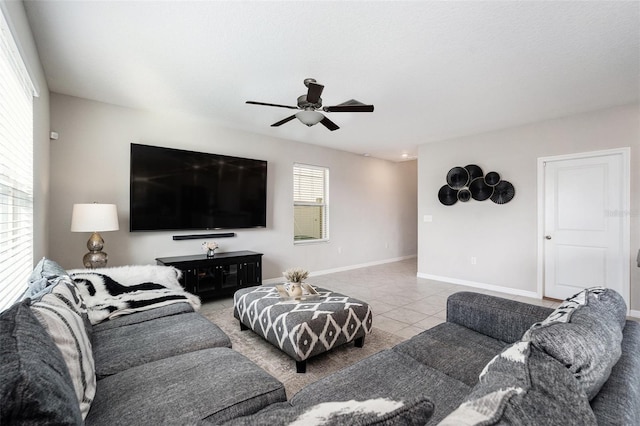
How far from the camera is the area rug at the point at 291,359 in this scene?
2158mm

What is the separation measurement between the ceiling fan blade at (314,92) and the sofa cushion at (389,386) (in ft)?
6.44

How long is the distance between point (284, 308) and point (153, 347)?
3.30 feet

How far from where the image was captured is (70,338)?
118 centimetres

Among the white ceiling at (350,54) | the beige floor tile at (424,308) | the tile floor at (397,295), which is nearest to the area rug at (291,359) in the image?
the tile floor at (397,295)

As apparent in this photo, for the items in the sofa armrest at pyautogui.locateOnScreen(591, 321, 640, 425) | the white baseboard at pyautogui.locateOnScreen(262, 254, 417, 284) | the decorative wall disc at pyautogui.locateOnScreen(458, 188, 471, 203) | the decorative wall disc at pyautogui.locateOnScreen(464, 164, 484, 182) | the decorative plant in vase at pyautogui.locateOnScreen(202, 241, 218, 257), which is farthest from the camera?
the white baseboard at pyautogui.locateOnScreen(262, 254, 417, 284)

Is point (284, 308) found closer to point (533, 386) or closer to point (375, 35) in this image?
point (533, 386)

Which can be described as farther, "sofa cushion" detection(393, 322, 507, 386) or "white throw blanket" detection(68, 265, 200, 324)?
"white throw blanket" detection(68, 265, 200, 324)

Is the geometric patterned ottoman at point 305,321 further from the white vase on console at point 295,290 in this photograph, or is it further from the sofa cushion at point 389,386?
the sofa cushion at point 389,386

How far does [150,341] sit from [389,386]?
1322 mm

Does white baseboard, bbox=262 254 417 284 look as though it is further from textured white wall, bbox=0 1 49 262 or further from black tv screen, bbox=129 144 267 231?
textured white wall, bbox=0 1 49 262

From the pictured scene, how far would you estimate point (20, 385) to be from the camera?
0.60 m

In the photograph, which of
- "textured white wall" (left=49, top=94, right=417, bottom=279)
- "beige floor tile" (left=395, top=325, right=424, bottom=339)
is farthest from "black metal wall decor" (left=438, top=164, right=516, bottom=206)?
"beige floor tile" (left=395, top=325, right=424, bottom=339)

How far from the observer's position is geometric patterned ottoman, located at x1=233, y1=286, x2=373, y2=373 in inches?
86.3

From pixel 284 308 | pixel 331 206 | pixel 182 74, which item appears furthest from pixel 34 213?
pixel 331 206
